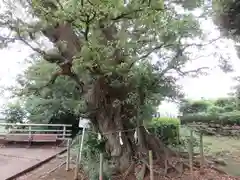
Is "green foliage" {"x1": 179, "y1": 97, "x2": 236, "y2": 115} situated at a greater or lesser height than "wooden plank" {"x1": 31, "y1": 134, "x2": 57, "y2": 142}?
greater

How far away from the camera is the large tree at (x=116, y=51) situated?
5.27 meters

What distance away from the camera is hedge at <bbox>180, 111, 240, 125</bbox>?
14.3 m

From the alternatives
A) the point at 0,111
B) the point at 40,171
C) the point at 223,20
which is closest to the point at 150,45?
the point at 223,20

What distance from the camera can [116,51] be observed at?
20.2ft

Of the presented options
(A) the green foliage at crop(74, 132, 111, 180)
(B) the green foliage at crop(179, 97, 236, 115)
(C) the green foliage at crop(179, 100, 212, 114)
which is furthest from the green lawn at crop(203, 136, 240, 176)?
(C) the green foliage at crop(179, 100, 212, 114)

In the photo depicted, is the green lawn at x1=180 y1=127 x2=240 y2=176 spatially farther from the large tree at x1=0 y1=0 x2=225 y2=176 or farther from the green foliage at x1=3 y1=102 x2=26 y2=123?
the green foliage at x1=3 y1=102 x2=26 y2=123

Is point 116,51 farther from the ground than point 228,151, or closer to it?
farther from the ground

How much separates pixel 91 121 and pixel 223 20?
5.82 m

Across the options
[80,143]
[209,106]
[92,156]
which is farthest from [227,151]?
[209,106]

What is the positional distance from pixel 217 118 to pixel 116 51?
10.3 meters

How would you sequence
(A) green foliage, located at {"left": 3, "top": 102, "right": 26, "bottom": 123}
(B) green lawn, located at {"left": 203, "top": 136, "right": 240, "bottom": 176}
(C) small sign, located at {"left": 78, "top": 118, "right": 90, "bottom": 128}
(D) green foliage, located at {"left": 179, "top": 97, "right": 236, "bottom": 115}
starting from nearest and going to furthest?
(B) green lawn, located at {"left": 203, "top": 136, "right": 240, "bottom": 176} → (C) small sign, located at {"left": 78, "top": 118, "right": 90, "bottom": 128} → (A) green foliage, located at {"left": 3, "top": 102, "right": 26, "bottom": 123} → (D) green foliage, located at {"left": 179, "top": 97, "right": 236, "bottom": 115}

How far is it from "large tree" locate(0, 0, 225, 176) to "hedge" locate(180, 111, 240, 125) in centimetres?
760

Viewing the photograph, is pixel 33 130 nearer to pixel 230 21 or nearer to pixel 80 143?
pixel 80 143

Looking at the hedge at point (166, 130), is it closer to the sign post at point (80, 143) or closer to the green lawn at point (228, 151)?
the green lawn at point (228, 151)
